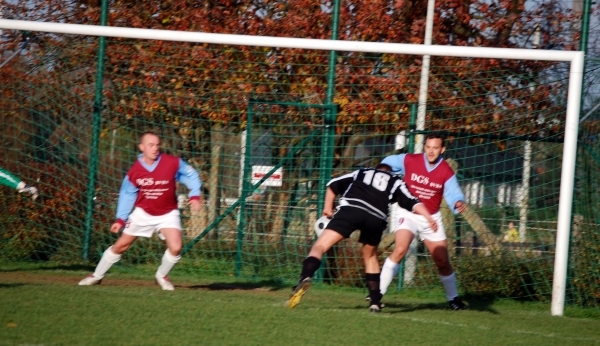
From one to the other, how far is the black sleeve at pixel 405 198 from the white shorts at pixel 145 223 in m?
2.35

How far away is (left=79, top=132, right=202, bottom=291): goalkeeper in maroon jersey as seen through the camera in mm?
8711

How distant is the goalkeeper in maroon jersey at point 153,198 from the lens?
343 inches

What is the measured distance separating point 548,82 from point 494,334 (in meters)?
3.84

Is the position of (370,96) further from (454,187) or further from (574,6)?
(574,6)

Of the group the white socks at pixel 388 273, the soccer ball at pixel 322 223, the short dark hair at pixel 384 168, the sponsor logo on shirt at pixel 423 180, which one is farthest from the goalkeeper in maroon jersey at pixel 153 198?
the sponsor logo on shirt at pixel 423 180

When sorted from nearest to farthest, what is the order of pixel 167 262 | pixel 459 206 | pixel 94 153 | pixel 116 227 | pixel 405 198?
pixel 405 198 < pixel 459 206 < pixel 116 227 < pixel 167 262 < pixel 94 153

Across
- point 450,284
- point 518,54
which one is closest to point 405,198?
point 450,284

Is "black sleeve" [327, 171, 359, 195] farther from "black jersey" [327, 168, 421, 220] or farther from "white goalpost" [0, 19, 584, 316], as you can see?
"white goalpost" [0, 19, 584, 316]

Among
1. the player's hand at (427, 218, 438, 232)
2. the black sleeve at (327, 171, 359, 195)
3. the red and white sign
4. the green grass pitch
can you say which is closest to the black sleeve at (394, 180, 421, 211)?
the player's hand at (427, 218, 438, 232)

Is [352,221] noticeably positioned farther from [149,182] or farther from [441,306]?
[149,182]

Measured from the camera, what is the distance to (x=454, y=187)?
8.41 m

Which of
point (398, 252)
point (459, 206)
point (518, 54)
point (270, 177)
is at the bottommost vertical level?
point (398, 252)

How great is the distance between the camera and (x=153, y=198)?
8773mm

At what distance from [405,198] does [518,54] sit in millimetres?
2265
